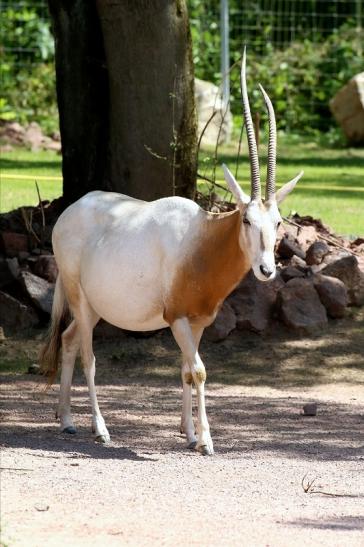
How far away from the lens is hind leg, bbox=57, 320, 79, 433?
827cm

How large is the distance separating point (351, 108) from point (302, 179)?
3660 mm

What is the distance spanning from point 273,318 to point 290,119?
11.1 metres

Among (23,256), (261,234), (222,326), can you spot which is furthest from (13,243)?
(261,234)

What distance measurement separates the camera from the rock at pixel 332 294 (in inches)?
425

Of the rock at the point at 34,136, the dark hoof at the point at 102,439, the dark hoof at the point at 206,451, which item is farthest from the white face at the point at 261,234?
the rock at the point at 34,136

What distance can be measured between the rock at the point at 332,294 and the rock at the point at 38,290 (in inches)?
82.6

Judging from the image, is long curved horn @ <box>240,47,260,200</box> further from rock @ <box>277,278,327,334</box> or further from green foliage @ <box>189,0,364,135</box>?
green foliage @ <box>189,0,364,135</box>

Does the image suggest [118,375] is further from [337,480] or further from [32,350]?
[337,480]

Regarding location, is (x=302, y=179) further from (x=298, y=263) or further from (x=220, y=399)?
(x=220, y=399)

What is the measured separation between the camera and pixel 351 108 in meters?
19.8

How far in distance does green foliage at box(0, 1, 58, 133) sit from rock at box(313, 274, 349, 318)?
10.4 meters

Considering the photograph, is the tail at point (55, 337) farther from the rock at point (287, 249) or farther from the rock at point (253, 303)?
the rock at point (287, 249)

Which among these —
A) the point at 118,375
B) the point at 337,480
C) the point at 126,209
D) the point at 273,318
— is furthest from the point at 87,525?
the point at 273,318

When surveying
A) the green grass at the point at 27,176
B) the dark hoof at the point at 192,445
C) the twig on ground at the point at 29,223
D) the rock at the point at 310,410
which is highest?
the twig on ground at the point at 29,223
